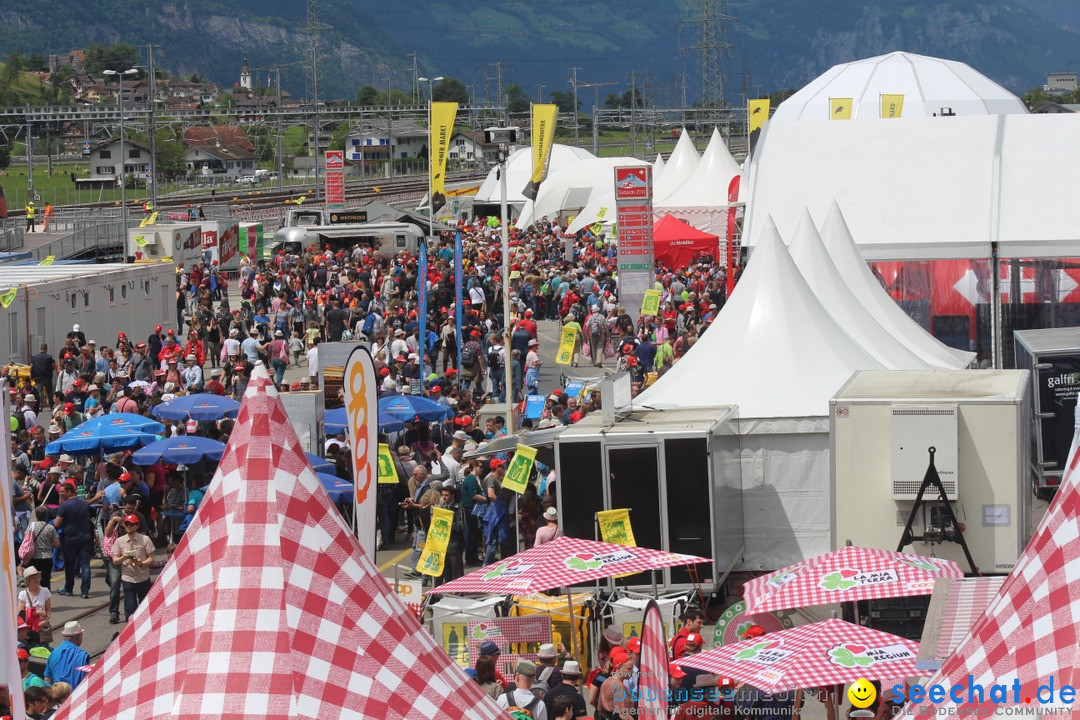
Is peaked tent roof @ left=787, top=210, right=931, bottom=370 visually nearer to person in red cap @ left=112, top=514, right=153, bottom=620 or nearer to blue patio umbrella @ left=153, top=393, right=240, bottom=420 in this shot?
blue patio umbrella @ left=153, top=393, right=240, bottom=420

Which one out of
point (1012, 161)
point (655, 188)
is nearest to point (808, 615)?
point (1012, 161)

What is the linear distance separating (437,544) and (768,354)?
16.1ft

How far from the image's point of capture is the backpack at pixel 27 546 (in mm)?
15078

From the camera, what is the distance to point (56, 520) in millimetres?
15312

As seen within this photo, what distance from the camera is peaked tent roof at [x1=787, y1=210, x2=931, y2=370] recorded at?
17969 mm

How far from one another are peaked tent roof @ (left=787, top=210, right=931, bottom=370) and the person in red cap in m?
8.25

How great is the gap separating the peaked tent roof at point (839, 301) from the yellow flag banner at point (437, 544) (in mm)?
6566

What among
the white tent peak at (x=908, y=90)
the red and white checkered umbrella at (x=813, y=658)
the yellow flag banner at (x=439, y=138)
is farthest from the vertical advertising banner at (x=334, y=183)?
the red and white checkered umbrella at (x=813, y=658)

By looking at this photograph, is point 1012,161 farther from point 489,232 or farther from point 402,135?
point 402,135

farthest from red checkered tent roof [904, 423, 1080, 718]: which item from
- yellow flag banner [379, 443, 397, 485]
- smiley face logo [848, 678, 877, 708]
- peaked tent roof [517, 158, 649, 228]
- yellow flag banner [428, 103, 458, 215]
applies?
peaked tent roof [517, 158, 649, 228]

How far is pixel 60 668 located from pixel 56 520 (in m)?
4.97

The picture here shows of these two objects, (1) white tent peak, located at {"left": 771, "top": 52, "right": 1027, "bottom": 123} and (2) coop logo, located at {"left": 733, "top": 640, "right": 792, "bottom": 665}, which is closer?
(2) coop logo, located at {"left": 733, "top": 640, "right": 792, "bottom": 665}

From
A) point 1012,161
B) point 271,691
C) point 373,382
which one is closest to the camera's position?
point 271,691

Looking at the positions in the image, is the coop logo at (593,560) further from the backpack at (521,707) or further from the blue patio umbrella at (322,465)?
the blue patio umbrella at (322,465)
